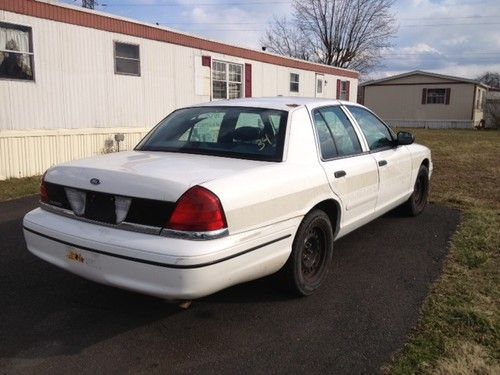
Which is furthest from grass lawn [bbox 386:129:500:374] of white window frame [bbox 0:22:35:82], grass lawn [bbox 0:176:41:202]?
white window frame [bbox 0:22:35:82]

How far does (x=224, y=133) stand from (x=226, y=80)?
1143 centimetres

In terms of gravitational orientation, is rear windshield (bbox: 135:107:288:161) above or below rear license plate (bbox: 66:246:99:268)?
above

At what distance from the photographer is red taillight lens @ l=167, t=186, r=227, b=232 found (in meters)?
2.80

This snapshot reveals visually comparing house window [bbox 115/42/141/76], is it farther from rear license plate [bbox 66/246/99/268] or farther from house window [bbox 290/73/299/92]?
rear license plate [bbox 66/246/99/268]

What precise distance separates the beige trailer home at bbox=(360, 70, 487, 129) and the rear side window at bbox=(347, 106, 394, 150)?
30480mm

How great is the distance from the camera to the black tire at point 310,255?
353cm

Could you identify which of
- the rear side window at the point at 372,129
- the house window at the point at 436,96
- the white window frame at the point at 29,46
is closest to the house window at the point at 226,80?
the white window frame at the point at 29,46

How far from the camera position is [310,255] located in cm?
386

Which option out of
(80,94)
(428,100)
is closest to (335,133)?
(80,94)

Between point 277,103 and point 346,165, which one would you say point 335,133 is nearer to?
point 346,165

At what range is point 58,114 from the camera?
33.4 feet

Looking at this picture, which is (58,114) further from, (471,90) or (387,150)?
(471,90)

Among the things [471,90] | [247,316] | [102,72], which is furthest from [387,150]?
[471,90]

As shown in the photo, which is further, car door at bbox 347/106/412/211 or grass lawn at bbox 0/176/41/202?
grass lawn at bbox 0/176/41/202
